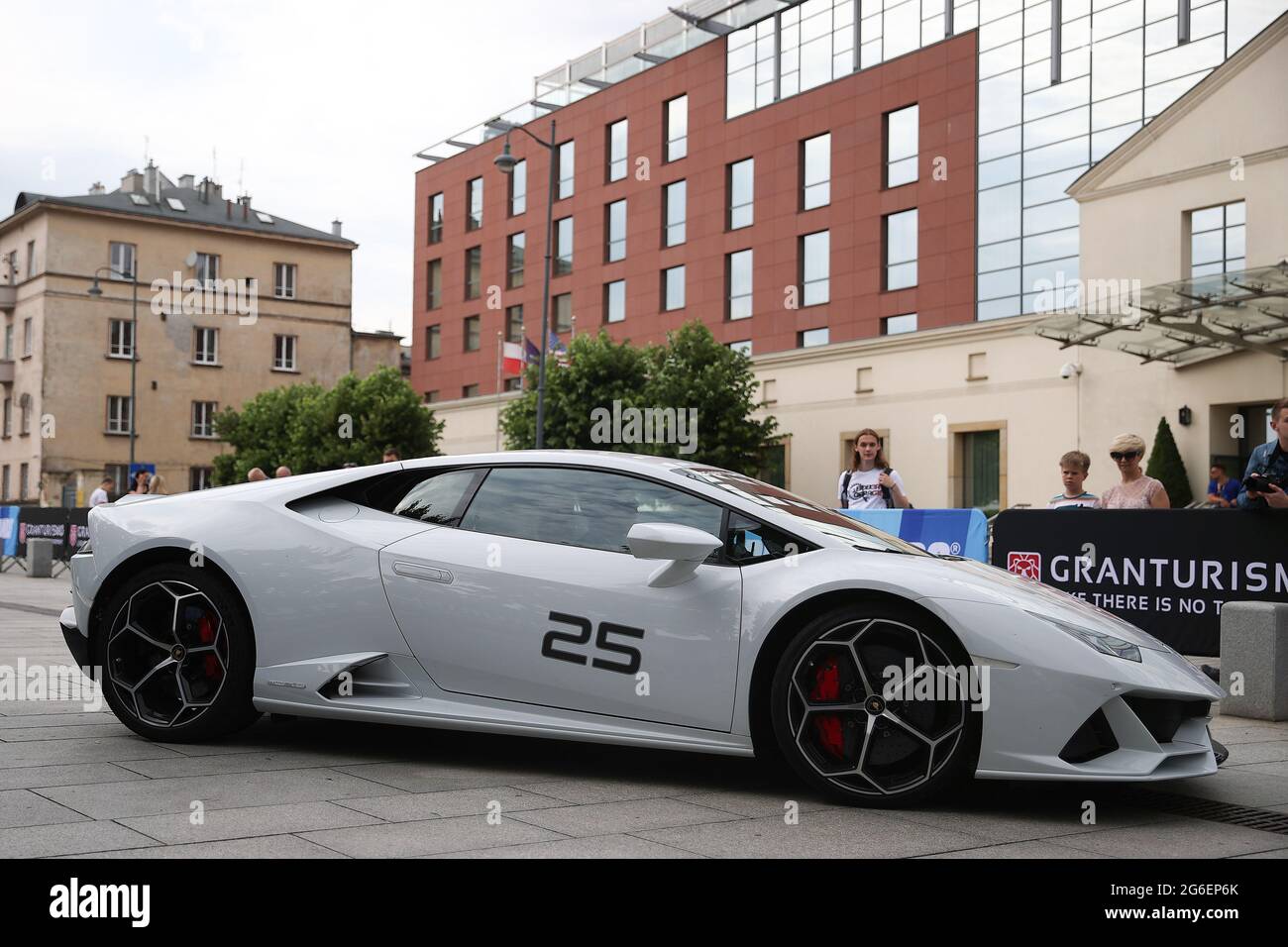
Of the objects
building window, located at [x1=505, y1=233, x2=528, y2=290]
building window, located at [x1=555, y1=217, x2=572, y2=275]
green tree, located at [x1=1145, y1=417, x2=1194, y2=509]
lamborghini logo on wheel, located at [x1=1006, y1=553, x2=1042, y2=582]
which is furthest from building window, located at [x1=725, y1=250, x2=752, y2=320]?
lamborghini logo on wheel, located at [x1=1006, y1=553, x2=1042, y2=582]

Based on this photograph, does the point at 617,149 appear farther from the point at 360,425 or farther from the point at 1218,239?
the point at 1218,239

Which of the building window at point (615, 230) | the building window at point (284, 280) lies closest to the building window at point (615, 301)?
the building window at point (615, 230)

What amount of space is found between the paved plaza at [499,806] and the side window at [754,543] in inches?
35.9

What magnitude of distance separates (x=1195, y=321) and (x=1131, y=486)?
A: 1503 centimetres

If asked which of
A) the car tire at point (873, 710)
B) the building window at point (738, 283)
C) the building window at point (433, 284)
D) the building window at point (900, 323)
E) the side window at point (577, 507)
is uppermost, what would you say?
the building window at point (433, 284)

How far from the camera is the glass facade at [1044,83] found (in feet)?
101

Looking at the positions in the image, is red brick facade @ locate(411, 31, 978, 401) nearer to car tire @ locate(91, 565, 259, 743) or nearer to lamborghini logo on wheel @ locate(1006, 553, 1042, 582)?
lamborghini logo on wheel @ locate(1006, 553, 1042, 582)

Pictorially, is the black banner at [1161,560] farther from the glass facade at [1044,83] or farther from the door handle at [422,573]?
the glass facade at [1044,83]

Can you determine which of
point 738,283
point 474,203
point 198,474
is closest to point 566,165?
point 474,203

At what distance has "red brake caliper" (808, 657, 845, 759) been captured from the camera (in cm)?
466

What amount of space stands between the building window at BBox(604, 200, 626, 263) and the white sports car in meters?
43.2
